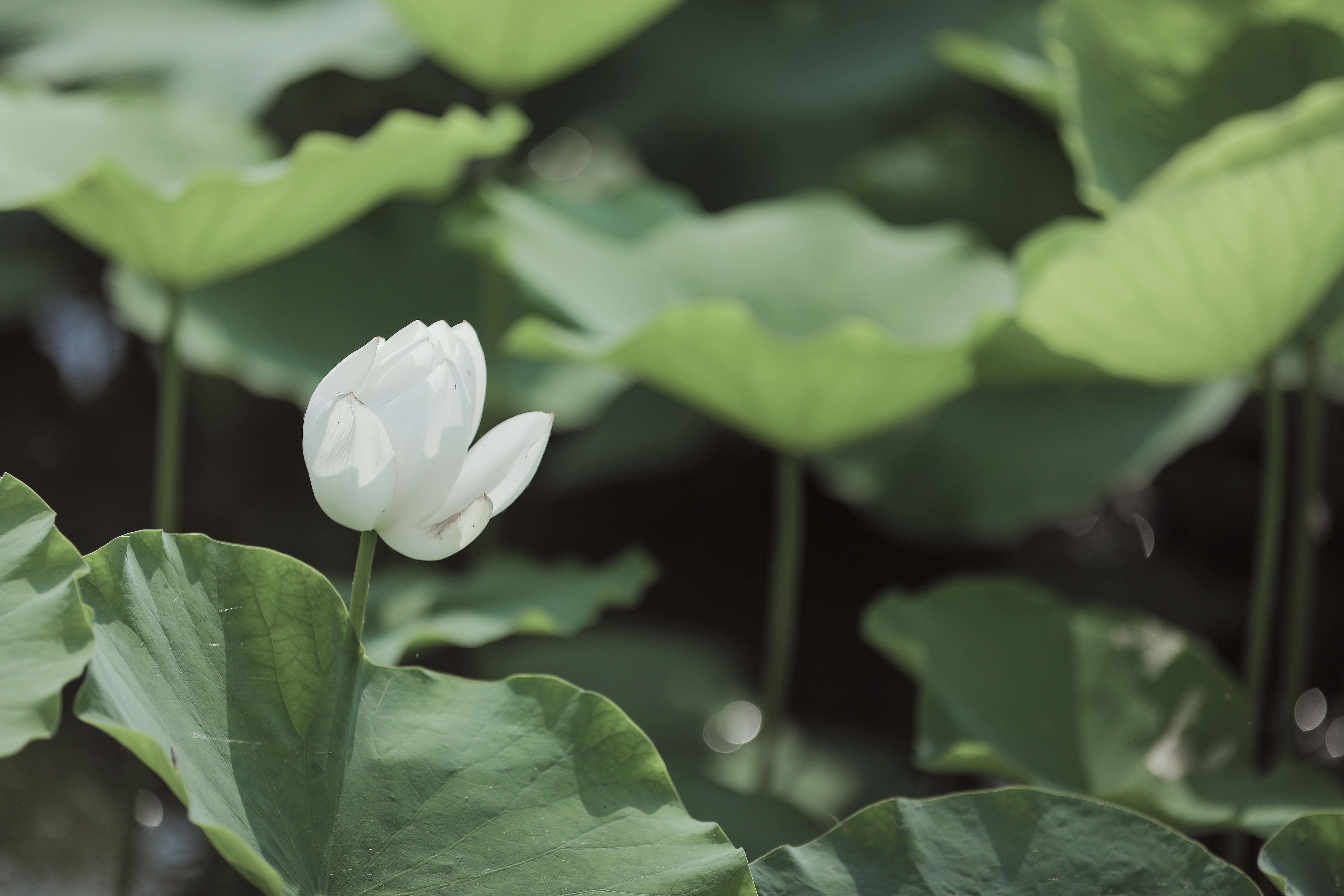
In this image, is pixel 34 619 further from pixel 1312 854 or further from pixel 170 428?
pixel 1312 854

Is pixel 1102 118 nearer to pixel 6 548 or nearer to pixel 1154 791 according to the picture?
pixel 1154 791

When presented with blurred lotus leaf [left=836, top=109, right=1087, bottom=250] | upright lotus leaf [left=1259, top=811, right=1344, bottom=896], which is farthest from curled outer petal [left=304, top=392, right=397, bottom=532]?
blurred lotus leaf [left=836, top=109, right=1087, bottom=250]

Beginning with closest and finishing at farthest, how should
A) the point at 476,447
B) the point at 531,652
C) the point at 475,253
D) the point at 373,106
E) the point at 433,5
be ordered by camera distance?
the point at 476,447
the point at 433,5
the point at 475,253
the point at 531,652
the point at 373,106

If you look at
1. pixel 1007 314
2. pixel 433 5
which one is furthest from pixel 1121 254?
pixel 433 5

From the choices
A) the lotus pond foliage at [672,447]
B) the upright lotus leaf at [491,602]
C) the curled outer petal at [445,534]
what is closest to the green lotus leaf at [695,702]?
the lotus pond foliage at [672,447]

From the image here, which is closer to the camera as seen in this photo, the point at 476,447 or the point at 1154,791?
the point at 476,447

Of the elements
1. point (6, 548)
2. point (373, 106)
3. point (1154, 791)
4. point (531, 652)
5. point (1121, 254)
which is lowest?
point (531, 652)
